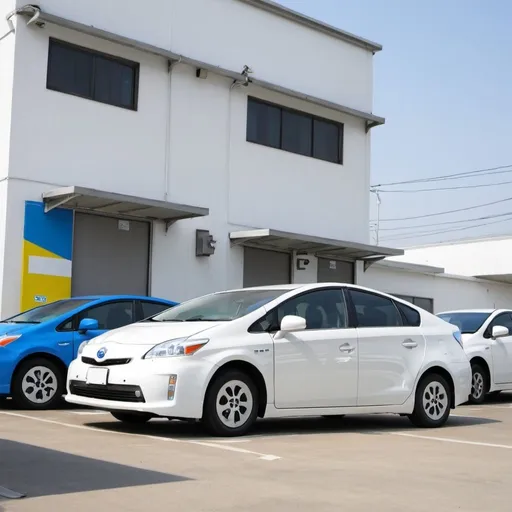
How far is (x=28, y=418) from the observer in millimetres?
10016

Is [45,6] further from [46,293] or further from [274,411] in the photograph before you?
[274,411]

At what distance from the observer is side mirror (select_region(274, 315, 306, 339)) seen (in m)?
8.91

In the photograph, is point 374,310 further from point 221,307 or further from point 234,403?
point 234,403

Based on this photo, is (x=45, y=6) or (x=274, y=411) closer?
(x=274, y=411)

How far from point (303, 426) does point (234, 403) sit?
160 centimetres

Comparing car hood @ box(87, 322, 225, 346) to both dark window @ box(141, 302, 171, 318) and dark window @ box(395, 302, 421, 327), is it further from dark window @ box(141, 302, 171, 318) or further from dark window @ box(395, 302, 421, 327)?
dark window @ box(141, 302, 171, 318)

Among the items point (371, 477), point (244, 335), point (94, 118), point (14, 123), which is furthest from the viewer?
point (94, 118)

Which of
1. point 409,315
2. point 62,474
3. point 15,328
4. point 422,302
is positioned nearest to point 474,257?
point 422,302

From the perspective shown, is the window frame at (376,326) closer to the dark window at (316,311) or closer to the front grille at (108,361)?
the dark window at (316,311)

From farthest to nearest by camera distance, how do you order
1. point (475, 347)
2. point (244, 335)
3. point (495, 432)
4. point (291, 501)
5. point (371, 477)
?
point (475, 347), point (495, 432), point (244, 335), point (371, 477), point (291, 501)

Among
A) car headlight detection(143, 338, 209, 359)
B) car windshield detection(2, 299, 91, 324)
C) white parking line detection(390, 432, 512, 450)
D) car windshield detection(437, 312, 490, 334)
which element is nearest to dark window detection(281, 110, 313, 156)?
car windshield detection(437, 312, 490, 334)

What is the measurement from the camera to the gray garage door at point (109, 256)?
17344mm

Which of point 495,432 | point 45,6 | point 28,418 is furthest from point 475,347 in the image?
point 45,6

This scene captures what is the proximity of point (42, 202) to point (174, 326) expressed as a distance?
27.7ft
